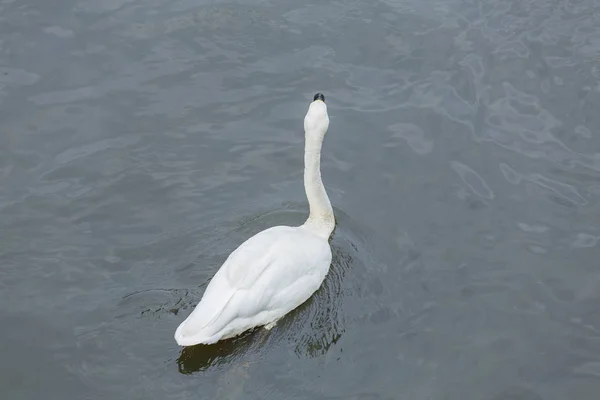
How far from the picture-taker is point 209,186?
10195 millimetres

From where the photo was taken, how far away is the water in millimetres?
8289

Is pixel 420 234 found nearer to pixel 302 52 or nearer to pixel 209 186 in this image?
pixel 209 186

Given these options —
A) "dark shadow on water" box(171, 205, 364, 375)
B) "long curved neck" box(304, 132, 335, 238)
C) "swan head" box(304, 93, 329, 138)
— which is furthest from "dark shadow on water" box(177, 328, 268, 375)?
"swan head" box(304, 93, 329, 138)

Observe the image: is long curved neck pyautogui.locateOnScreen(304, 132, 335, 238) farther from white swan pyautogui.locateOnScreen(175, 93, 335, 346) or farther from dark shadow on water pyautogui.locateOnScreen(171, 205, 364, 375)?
dark shadow on water pyautogui.locateOnScreen(171, 205, 364, 375)

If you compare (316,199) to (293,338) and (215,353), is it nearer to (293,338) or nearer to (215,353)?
(293,338)

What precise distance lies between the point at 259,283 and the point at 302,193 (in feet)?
6.79

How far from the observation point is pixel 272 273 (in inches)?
340

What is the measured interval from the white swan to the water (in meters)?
0.24

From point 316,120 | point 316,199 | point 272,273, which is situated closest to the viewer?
point 272,273

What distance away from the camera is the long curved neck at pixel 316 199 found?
9.55 metres

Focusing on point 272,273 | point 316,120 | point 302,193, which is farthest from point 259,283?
point 302,193

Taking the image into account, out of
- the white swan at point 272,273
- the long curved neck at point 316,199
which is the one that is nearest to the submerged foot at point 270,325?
the white swan at point 272,273

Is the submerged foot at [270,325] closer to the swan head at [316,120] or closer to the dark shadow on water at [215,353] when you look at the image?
the dark shadow on water at [215,353]

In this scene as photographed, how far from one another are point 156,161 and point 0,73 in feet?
7.87
